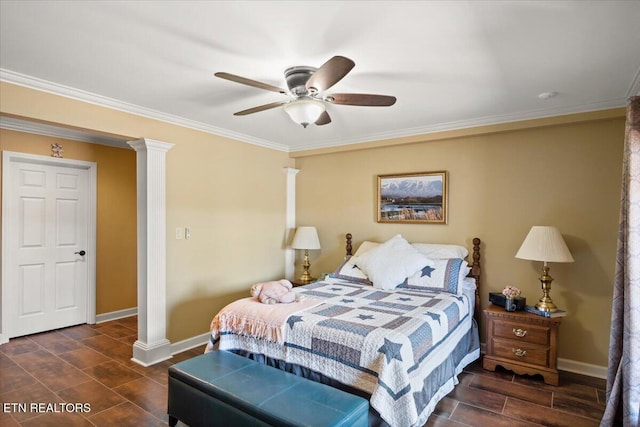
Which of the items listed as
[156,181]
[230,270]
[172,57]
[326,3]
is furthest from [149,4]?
[230,270]

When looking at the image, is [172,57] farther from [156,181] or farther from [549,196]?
[549,196]

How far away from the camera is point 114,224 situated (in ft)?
15.9

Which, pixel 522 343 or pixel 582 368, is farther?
pixel 582 368

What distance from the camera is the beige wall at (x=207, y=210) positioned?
3243 mm

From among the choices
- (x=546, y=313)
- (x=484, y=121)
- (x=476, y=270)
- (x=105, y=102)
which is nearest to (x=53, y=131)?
(x=105, y=102)

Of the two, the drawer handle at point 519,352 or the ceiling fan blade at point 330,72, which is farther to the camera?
the drawer handle at point 519,352

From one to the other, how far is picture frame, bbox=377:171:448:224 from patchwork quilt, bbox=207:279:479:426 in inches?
44.2

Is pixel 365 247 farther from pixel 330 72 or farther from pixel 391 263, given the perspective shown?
pixel 330 72

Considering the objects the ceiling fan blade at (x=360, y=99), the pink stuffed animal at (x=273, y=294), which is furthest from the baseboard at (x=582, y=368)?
the ceiling fan blade at (x=360, y=99)

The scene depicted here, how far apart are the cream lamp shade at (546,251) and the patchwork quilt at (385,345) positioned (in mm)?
698

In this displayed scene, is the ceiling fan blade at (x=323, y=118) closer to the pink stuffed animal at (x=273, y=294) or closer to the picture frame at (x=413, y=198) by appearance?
the pink stuffed animal at (x=273, y=294)

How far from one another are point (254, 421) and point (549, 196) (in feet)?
10.6

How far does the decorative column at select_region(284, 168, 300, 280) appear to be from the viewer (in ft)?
16.5

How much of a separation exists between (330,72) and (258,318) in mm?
1764
